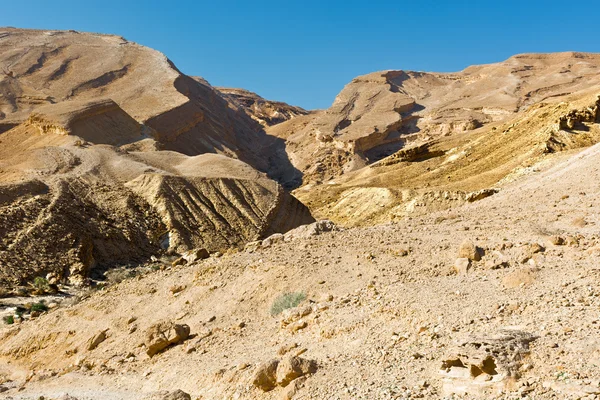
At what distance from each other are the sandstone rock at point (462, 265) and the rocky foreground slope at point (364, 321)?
0.02 metres

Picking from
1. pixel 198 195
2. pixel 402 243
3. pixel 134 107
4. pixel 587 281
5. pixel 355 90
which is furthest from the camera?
pixel 355 90

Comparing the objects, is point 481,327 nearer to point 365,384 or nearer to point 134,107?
point 365,384

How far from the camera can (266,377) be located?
221 inches

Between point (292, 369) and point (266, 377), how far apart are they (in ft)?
0.97

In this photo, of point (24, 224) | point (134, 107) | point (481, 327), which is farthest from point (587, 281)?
point (134, 107)

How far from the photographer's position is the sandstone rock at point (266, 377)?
5578 millimetres

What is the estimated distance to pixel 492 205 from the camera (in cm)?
1266

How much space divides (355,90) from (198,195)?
45415mm

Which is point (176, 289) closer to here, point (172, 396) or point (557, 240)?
point (172, 396)

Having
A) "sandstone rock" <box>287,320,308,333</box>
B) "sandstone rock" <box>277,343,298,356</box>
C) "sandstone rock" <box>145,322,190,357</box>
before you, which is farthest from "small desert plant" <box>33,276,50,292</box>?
"sandstone rock" <box>277,343,298,356</box>

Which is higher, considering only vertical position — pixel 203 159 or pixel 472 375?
pixel 203 159

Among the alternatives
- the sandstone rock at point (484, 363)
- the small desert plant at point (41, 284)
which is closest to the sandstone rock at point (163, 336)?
the sandstone rock at point (484, 363)

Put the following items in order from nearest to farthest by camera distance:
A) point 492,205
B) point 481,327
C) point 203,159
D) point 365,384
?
point 365,384
point 481,327
point 492,205
point 203,159

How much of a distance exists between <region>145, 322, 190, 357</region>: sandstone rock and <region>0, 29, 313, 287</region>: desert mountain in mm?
9163
